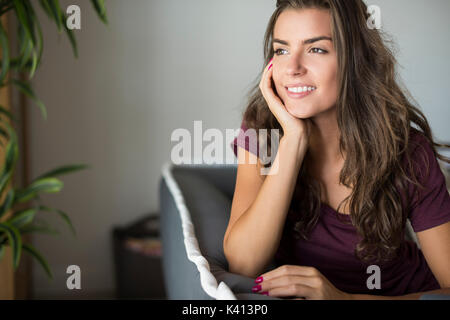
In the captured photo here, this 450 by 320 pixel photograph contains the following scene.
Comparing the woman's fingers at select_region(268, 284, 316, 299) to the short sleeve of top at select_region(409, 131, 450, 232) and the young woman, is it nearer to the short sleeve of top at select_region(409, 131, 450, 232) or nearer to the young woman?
the young woman

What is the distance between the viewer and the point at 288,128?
2.66ft

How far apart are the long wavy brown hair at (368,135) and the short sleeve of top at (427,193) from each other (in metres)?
0.01

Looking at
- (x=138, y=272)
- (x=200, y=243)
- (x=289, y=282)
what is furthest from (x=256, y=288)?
(x=138, y=272)

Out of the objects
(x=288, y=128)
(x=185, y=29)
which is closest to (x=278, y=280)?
(x=288, y=128)

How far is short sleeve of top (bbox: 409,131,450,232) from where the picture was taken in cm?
81

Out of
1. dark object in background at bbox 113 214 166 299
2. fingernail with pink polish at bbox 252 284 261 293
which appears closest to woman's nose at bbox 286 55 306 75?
fingernail with pink polish at bbox 252 284 261 293

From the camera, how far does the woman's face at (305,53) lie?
2.25 ft

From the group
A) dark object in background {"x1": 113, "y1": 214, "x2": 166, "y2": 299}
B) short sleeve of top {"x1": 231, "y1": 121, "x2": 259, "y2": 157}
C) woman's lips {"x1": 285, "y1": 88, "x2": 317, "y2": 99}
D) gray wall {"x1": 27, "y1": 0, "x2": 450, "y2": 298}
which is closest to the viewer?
woman's lips {"x1": 285, "y1": 88, "x2": 317, "y2": 99}

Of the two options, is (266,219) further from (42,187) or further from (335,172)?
(42,187)

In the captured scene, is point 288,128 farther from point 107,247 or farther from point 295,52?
point 107,247

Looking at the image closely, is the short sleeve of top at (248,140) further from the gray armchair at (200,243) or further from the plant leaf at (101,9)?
the plant leaf at (101,9)

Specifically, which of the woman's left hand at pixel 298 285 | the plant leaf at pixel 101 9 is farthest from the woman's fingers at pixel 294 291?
the plant leaf at pixel 101 9

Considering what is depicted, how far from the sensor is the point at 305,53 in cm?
69

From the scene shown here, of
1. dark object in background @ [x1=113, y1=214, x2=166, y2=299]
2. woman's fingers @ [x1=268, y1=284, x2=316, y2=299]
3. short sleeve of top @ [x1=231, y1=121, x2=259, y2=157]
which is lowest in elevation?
dark object in background @ [x1=113, y1=214, x2=166, y2=299]
